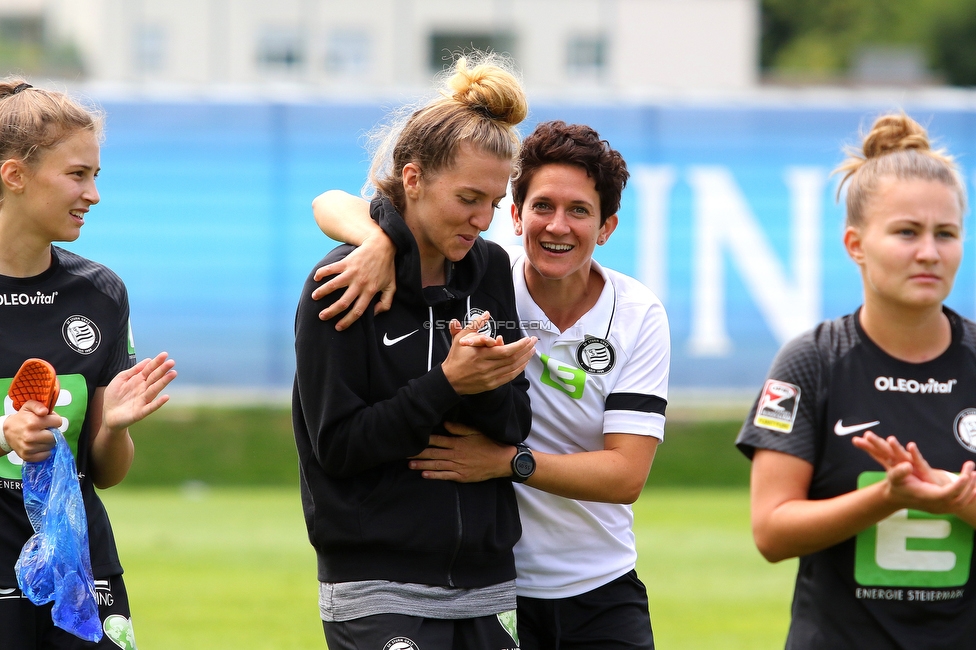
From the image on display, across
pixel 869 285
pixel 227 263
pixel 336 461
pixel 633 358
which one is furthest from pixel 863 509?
pixel 227 263

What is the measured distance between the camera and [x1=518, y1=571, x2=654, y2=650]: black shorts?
141 inches

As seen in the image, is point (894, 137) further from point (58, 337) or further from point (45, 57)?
point (45, 57)

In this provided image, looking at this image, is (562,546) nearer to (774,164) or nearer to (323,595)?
(323,595)

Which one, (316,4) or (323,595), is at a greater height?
(316,4)

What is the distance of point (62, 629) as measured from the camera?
3.48m

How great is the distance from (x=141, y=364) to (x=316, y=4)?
140 ft

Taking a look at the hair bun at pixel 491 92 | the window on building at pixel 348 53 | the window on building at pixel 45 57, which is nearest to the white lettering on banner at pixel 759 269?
the hair bun at pixel 491 92

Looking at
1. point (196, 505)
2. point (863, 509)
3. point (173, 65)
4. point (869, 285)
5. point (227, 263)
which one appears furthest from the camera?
point (173, 65)

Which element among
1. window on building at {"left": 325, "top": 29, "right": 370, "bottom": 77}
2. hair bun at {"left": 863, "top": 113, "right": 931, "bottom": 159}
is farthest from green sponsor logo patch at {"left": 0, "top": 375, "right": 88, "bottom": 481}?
window on building at {"left": 325, "top": 29, "right": 370, "bottom": 77}

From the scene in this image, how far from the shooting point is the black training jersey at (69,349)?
3.46 meters

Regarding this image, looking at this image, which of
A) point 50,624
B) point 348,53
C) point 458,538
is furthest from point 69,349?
point 348,53

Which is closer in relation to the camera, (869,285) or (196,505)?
(869,285)

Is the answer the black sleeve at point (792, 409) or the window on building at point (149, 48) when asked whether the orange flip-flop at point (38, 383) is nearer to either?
the black sleeve at point (792, 409)

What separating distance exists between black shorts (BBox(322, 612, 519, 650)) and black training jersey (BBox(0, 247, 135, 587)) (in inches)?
34.4
